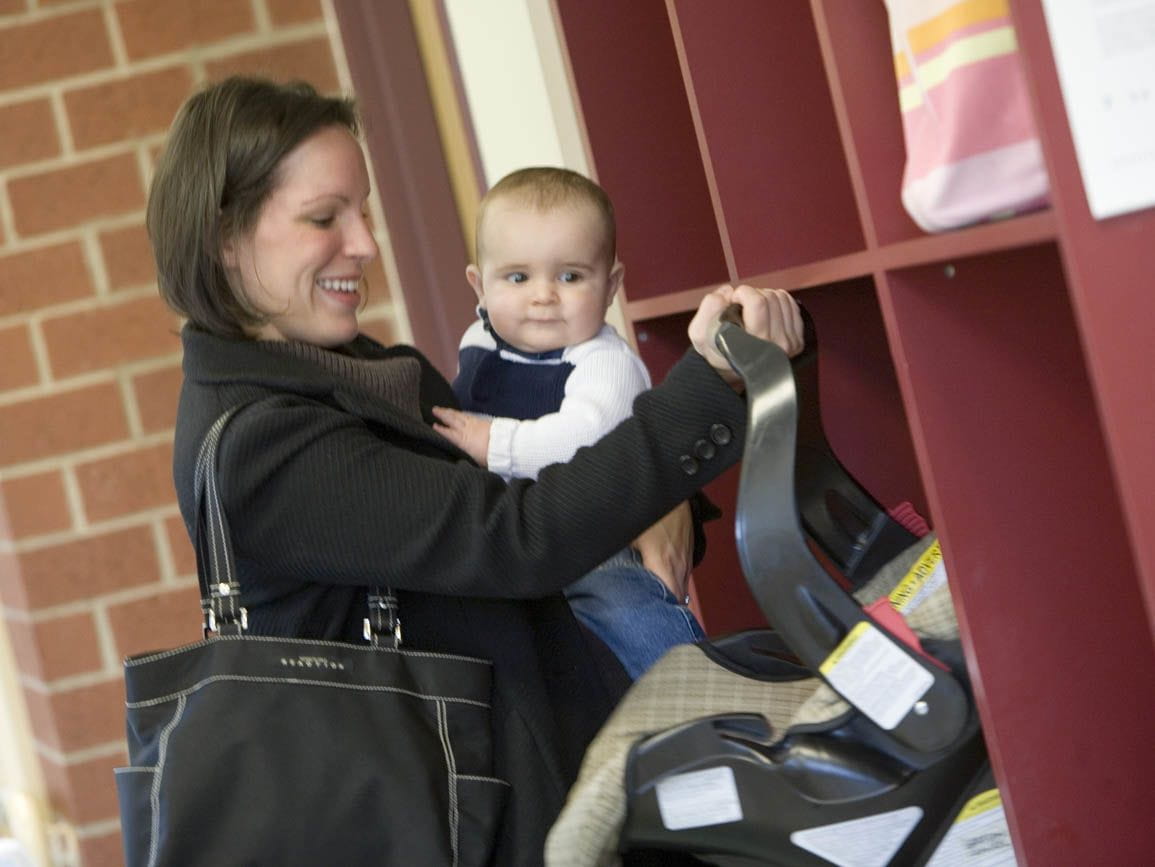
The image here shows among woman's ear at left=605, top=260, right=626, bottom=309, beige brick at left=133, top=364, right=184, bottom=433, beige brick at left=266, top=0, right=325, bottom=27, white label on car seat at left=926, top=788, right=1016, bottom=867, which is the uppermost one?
beige brick at left=266, top=0, right=325, bottom=27

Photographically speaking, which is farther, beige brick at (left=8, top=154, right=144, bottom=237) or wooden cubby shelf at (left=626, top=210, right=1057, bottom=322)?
beige brick at (left=8, top=154, right=144, bottom=237)

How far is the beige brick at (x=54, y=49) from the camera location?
9.21ft

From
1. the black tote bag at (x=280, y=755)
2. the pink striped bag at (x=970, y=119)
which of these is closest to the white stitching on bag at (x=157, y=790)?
the black tote bag at (x=280, y=755)

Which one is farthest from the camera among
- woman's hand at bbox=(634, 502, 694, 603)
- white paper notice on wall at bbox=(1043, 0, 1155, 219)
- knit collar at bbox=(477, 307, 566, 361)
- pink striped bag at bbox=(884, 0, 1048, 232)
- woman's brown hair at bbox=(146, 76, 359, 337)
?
knit collar at bbox=(477, 307, 566, 361)

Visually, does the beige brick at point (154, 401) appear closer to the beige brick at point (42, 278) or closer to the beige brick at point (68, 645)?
the beige brick at point (42, 278)

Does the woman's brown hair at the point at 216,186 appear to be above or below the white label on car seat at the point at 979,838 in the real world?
above

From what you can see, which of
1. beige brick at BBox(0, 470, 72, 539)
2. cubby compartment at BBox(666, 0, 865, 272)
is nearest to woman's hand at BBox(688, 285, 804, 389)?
cubby compartment at BBox(666, 0, 865, 272)

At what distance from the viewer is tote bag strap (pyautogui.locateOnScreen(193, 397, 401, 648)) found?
1.38 m

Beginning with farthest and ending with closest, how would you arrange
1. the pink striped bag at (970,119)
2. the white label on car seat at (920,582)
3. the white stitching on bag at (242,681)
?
the white stitching on bag at (242,681) → the white label on car seat at (920,582) → the pink striped bag at (970,119)

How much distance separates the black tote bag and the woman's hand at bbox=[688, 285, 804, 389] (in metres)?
→ 0.41

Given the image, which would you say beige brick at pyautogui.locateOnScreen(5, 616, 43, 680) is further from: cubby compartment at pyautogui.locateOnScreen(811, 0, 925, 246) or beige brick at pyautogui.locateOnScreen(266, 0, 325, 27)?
cubby compartment at pyautogui.locateOnScreen(811, 0, 925, 246)

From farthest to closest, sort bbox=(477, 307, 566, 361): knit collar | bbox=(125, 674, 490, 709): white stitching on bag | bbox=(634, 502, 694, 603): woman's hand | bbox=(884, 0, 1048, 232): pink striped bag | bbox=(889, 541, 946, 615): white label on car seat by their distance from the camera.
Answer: bbox=(477, 307, 566, 361): knit collar → bbox=(634, 502, 694, 603): woman's hand → bbox=(125, 674, 490, 709): white stitching on bag → bbox=(889, 541, 946, 615): white label on car seat → bbox=(884, 0, 1048, 232): pink striped bag

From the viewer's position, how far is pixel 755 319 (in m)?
1.29

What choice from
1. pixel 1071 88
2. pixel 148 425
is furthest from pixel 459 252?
pixel 1071 88
